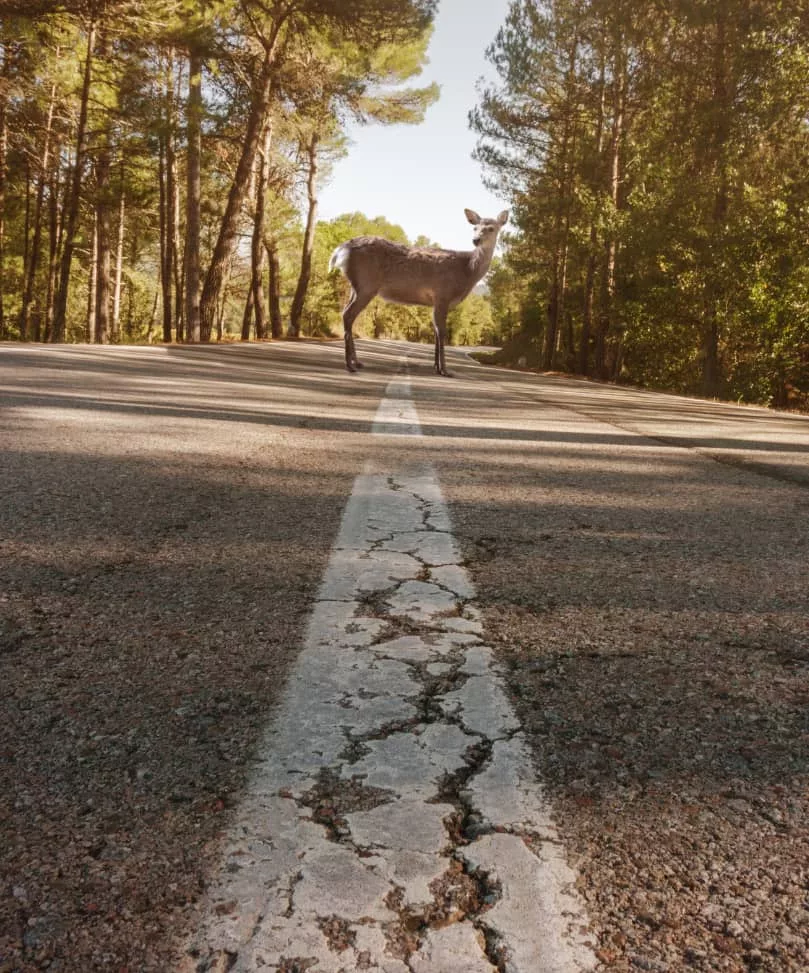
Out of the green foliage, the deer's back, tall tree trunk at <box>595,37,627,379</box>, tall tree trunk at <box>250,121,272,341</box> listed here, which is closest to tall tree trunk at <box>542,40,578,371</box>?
the green foliage

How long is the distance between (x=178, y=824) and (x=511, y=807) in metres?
0.41

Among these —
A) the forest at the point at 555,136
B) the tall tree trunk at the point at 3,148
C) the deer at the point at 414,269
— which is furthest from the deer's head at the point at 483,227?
the tall tree trunk at the point at 3,148

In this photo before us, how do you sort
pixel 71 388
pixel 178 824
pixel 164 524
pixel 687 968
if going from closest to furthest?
pixel 687 968
pixel 178 824
pixel 164 524
pixel 71 388

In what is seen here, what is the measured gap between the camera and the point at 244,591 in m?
1.90

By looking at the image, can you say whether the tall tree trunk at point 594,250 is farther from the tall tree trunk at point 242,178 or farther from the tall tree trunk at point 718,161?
the tall tree trunk at point 242,178

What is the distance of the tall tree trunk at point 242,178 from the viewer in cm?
2005

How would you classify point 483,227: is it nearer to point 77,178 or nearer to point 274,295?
point 77,178

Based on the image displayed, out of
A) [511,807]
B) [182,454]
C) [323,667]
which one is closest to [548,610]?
[323,667]

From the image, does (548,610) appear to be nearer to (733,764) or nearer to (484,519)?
(733,764)

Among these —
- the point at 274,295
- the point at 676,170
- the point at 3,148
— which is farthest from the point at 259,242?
the point at 676,170

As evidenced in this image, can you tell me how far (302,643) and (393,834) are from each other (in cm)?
66

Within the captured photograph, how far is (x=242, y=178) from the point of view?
20094 mm

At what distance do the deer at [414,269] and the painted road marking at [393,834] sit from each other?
987cm

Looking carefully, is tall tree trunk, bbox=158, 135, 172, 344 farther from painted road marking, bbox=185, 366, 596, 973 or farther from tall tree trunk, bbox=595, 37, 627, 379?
painted road marking, bbox=185, 366, 596, 973
